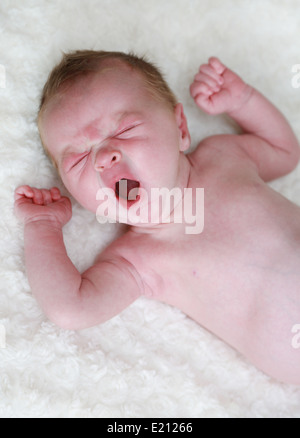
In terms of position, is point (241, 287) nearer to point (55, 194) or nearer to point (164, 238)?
point (164, 238)

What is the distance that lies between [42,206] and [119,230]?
10.0 inches

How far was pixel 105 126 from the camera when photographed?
4.04 feet

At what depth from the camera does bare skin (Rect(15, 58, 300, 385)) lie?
4.03ft

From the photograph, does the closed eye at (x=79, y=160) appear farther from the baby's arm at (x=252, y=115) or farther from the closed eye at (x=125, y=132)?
the baby's arm at (x=252, y=115)

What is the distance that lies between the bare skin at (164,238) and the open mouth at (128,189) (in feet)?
0.06

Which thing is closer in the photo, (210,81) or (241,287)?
(241,287)

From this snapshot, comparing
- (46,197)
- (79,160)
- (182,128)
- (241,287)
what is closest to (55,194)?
(46,197)

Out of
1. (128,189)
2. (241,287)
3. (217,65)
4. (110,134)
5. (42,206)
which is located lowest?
(241,287)

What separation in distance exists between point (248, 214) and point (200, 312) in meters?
0.28

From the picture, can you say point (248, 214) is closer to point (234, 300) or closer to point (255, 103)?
point (234, 300)

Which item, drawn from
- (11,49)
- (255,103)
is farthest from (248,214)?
(11,49)

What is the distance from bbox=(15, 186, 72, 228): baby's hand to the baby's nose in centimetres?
20

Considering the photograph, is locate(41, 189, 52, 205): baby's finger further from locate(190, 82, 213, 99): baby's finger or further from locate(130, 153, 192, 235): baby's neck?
locate(190, 82, 213, 99): baby's finger

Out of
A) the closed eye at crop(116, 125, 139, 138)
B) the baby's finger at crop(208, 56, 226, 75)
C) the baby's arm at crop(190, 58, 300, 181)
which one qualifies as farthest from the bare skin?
the baby's finger at crop(208, 56, 226, 75)
